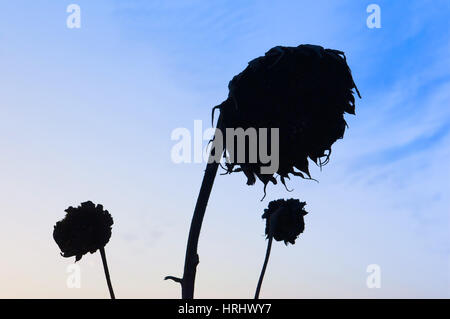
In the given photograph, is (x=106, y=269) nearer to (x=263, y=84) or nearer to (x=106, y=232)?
(x=106, y=232)

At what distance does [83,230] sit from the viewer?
29.3 ft

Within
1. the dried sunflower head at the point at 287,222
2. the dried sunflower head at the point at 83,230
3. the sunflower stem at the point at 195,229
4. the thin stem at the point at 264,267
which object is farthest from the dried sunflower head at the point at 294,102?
the dried sunflower head at the point at 83,230

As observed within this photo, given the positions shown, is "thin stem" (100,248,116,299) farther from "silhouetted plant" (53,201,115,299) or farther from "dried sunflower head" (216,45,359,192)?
"dried sunflower head" (216,45,359,192)

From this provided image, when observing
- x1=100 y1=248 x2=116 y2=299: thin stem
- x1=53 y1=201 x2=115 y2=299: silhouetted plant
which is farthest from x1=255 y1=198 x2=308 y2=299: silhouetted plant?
x1=53 y1=201 x2=115 y2=299: silhouetted plant

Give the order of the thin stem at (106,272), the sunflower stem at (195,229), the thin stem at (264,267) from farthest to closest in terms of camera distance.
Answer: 1. the thin stem at (264,267)
2. the thin stem at (106,272)
3. the sunflower stem at (195,229)

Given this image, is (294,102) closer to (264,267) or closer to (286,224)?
(286,224)

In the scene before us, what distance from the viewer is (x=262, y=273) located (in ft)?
31.6

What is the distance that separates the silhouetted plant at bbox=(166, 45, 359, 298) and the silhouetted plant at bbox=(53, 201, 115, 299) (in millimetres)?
1384

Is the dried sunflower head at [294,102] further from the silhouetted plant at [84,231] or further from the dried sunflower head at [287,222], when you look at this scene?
the silhouetted plant at [84,231]

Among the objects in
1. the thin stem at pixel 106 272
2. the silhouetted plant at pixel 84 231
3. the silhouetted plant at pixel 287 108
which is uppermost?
the silhouetted plant at pixel 287 108

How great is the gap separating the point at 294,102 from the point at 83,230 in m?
3.77

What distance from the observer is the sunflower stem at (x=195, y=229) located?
7.92 metres
